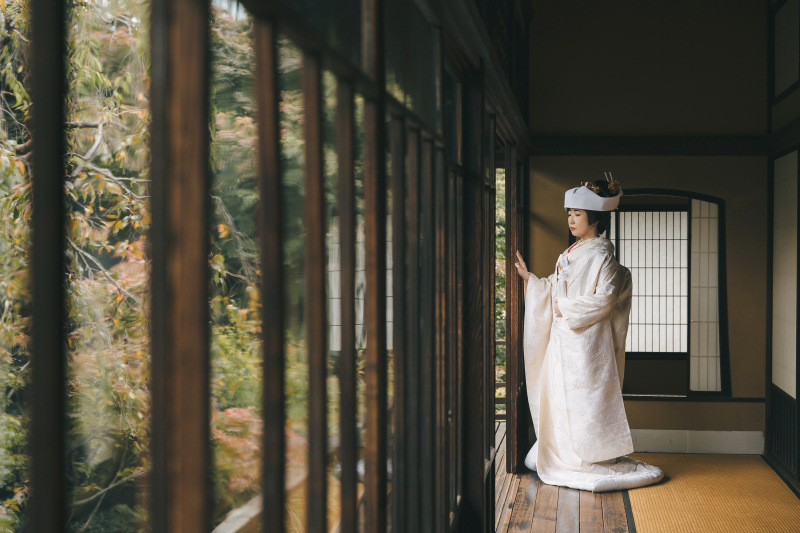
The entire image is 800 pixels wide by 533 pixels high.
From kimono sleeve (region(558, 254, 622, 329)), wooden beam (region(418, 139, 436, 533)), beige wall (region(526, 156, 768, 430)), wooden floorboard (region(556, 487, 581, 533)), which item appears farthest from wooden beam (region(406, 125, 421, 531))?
beige wall (region(526, 156, 768, 430))

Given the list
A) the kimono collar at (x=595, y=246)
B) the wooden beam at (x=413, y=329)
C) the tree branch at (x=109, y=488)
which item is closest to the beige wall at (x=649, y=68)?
the kimono collar at (x=595, y=246)

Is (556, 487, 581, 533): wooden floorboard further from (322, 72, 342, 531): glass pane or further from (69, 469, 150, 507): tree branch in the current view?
(69, 469, 150, 507): tree branch

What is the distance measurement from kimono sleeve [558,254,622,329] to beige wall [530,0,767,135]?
156cm

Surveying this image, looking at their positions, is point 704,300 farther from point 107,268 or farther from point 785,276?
point 107,268

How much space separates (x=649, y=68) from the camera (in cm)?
508

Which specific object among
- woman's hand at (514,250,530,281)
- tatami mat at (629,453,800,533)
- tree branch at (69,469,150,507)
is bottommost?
tatami mat at (629,453,800,533)

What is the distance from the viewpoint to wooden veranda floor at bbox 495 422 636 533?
134 inches

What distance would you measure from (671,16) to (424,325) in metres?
4.58

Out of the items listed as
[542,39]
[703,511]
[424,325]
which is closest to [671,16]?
[542,39]

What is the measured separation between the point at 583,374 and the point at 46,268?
13.3ft

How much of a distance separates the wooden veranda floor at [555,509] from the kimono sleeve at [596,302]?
1103 mm

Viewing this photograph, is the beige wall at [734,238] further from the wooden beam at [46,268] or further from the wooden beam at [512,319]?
the wooden beam at [46,268]

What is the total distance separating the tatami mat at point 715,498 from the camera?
3.50 meters

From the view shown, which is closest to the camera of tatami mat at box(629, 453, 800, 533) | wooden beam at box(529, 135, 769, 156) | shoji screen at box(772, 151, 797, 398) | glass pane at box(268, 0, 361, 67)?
glass pane at box(268, 0, 361, 67)
